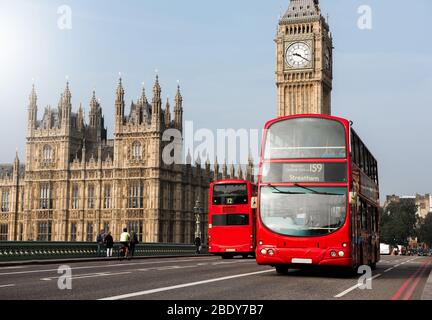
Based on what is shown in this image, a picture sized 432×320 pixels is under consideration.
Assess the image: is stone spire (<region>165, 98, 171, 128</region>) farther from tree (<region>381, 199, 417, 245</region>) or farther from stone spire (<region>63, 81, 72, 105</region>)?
tree (<region>381, 199, 417, 245</region>)

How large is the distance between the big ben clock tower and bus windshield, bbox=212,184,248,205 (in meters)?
59.2

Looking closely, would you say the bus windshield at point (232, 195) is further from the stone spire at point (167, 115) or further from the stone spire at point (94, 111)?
the stone spire at point (94, 111)

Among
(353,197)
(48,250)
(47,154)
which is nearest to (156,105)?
(47,154)

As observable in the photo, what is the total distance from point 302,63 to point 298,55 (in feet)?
4.43

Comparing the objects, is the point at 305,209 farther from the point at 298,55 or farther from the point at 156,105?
the point at 298,55

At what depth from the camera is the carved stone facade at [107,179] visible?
75438 millimetres

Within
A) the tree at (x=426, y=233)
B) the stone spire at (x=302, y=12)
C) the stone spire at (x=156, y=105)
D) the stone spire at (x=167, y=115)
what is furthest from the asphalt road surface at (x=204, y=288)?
the tree at (x=426, y=233)

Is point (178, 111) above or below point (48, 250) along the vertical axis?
above

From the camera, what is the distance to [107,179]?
255 feet

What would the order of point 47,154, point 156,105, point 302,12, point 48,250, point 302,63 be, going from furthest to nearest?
point 302,12 < point 302,63 < point 47,154 < point 156,105 < point 48,250

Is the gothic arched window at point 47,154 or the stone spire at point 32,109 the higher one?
the stone spire at point 32,109

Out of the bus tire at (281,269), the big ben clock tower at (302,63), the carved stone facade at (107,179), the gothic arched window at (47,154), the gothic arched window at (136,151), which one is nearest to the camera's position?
the bus tire at (281,269)

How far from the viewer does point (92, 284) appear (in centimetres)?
1606
